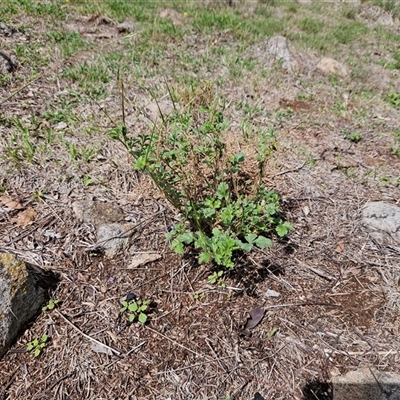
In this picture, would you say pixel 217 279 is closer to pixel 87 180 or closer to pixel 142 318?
pixel 142 318

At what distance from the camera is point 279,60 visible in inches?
194

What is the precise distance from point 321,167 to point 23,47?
144 inches

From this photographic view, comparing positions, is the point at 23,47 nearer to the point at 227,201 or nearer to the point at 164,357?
the point at 227,201

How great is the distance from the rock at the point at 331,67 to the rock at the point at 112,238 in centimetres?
420

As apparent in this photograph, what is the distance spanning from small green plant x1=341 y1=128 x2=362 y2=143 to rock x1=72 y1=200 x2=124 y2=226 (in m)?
2.60

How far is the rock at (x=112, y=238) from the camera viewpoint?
7.54 feet

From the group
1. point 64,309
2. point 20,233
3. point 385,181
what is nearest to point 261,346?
point 64,309

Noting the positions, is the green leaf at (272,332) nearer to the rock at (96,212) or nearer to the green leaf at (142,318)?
the green leaf at (142,318)

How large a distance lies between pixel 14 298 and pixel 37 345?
30cm

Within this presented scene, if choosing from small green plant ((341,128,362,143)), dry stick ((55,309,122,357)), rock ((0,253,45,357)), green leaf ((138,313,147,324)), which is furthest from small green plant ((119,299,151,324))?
small green plant ((341,128,362,143))

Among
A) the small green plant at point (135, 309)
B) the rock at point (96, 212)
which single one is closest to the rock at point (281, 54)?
the rock at point (96, 212)

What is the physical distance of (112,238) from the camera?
2.32 meters

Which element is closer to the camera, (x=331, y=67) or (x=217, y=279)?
(x=217, y=279)

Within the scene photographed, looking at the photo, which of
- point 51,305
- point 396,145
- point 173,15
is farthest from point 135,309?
point 173,15
